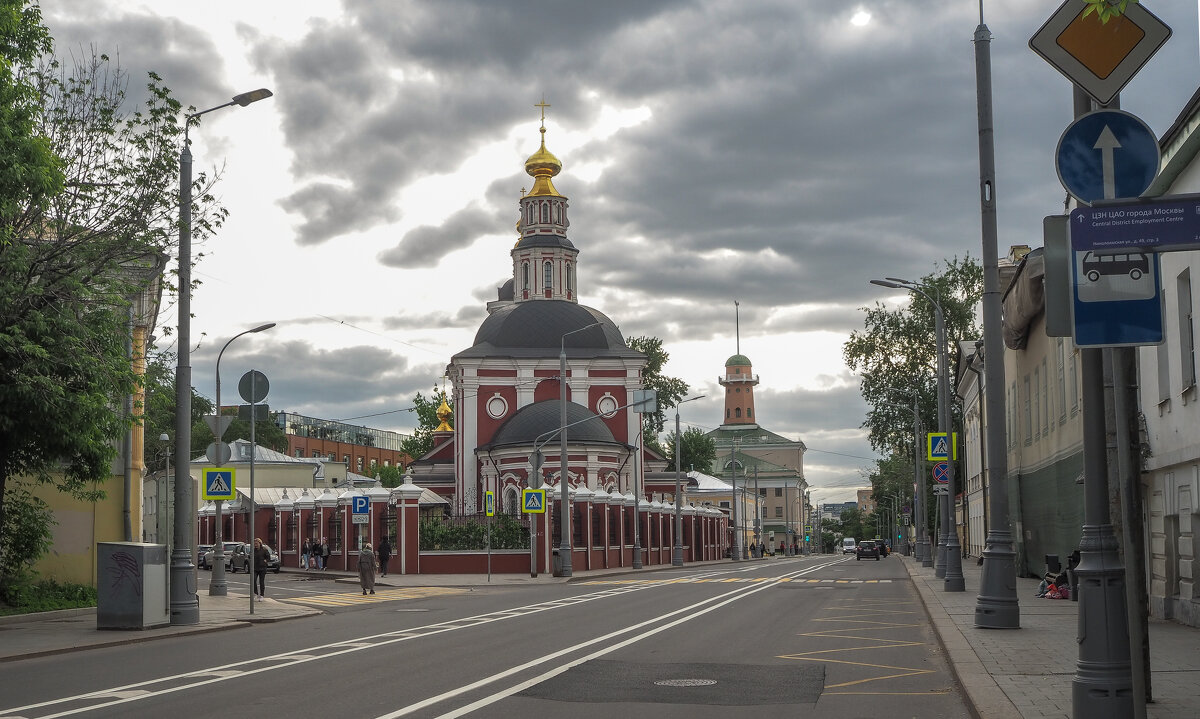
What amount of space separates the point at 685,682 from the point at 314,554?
4322 cm

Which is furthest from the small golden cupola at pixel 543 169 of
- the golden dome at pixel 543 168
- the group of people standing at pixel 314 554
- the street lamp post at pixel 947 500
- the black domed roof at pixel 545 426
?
the street lamp post at pixel 947 500

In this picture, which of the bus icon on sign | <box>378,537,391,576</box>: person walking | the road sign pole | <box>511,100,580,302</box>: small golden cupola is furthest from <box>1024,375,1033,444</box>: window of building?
<box>511,100,580,302</box>: small golden cupola

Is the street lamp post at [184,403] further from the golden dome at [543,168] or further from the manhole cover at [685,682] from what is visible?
the golden dome at [543,168]

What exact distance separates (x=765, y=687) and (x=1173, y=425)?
31.3 ft

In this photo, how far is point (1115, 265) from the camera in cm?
780

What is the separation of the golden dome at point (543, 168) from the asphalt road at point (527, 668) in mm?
63286

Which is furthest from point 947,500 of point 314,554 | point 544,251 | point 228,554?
point 544,251

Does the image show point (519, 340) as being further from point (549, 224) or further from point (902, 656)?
point (902, 656)

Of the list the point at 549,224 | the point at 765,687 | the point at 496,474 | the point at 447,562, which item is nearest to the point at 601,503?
the point at 447,562

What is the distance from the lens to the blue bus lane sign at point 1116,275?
25.1 feet

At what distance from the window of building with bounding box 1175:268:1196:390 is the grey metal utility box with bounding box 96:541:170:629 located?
53.1 ft

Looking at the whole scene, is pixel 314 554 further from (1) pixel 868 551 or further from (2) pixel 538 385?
(1) pixel 868 551

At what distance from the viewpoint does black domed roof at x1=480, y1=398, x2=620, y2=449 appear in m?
69.4

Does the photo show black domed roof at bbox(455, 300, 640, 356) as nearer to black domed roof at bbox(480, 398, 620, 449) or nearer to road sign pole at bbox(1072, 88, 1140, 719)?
black domed roof at bbox(480, 398, 620, 449)
